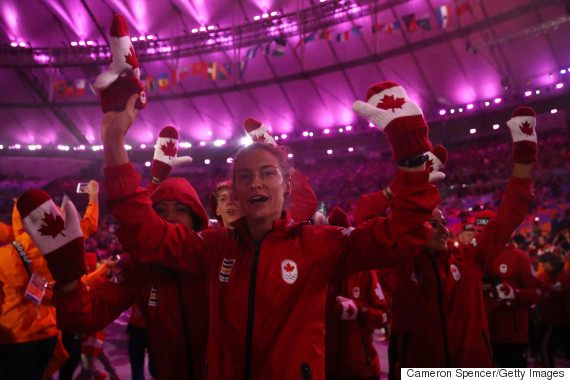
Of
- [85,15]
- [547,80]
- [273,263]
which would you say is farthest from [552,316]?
[85,15]

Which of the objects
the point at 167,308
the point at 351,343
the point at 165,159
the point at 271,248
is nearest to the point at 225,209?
the point at 165,159

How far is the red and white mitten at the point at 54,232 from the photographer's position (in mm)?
1503

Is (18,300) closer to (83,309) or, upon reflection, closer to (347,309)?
(83,309)

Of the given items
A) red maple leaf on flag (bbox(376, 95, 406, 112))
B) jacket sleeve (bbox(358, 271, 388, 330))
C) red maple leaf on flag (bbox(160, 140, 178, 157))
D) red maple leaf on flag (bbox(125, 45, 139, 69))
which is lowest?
jacket sleeve (bbox(358, 271, 388, 330))

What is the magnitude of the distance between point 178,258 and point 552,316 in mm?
5299

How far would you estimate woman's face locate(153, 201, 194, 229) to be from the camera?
2.29 metres

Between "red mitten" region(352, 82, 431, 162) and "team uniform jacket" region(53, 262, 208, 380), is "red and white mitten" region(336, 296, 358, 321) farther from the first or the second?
"red mitten" region(352, 82, 431, 162)

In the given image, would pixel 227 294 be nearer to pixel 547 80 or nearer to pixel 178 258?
pixel 178 258

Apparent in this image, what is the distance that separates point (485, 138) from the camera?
973 inches

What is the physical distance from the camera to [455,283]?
2885 millimetres

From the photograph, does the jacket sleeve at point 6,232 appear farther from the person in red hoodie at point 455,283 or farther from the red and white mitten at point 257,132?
the person in red hoodie at point 455,283

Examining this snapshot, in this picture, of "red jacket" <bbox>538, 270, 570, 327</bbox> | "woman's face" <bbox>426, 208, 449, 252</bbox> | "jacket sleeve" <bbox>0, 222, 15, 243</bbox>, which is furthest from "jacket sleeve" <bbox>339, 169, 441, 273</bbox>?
"red jacket" <bbox>538, 270, 570, 327</bbox>

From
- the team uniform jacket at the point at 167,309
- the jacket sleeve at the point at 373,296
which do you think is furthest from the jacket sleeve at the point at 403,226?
the jacket sleeve at the point at 373,296

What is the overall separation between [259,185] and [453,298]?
1.85m
